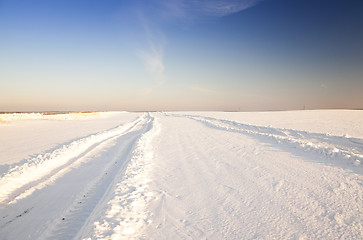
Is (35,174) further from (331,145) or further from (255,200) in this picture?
(331,145)

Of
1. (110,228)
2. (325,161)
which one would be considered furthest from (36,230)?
(325,161)

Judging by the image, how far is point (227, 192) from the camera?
4.45 meters

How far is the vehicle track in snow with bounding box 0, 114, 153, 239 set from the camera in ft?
11.2

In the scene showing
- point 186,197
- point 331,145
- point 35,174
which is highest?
point 331,145

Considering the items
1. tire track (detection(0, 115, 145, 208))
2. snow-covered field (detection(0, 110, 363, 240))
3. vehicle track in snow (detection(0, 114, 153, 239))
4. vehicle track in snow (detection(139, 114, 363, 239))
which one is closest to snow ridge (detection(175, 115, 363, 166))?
snow-covered field (detection(0, 110, 363, 240))

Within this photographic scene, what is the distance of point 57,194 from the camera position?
4633 millimetres

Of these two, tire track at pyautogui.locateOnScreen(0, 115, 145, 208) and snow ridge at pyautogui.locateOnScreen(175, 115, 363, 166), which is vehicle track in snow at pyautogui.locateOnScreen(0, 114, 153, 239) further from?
snow ridge at pyautogui.locateOnScreen(175, 115, 363, 166)

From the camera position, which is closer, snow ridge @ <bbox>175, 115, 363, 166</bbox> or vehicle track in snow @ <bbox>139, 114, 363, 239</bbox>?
vehicle track in snow @ <bbox>139, 114, 363, 239</bbox>

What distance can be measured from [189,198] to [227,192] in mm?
1006

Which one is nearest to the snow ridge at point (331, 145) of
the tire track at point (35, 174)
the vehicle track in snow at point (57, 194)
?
the vehicle track in snow at point (57, 194)

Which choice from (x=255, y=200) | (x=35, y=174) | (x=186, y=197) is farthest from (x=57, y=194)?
(x=255, y=200)

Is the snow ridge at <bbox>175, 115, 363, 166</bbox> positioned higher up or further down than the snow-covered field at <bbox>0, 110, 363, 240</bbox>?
higher up

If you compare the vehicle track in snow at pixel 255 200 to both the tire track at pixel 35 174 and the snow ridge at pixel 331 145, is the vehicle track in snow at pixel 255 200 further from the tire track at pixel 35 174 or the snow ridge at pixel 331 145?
the tire track at pixel 35 174

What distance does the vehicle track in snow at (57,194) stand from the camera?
3416 millimetres
